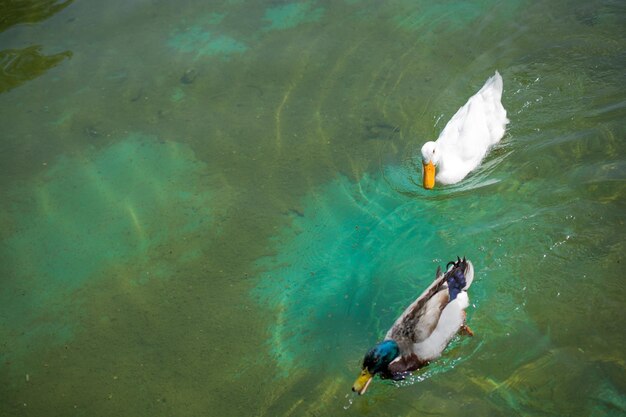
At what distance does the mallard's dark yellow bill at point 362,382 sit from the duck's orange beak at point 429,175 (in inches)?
70.0

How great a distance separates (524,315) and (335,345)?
3.95 ft

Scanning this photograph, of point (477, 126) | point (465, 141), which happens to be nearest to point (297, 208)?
point (465, 141)

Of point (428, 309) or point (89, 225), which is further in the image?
point (89, 225)

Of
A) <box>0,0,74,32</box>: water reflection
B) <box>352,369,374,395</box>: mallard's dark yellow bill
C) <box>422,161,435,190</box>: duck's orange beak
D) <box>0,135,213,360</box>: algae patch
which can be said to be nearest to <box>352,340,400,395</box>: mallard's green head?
<box>352,369,374,395</box>: mallard's dark yellow bill

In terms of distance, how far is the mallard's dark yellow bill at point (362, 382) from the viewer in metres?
3.55

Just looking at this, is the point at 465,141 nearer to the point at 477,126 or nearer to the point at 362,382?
the point at 477,126

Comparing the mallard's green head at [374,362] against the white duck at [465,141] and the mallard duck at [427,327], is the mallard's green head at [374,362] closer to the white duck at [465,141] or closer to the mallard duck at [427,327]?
the mallard duck at [427,327]

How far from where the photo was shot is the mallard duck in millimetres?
3680

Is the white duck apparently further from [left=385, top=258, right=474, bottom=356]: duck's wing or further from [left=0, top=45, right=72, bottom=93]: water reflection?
[left=0, top=45, right=72, bottom=93]: water reflection

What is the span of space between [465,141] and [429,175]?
1.28ft

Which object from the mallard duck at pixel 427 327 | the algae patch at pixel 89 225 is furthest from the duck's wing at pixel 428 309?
the algae patch at pixel 89 225

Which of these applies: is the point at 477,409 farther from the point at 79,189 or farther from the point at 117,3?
the point at 117,3

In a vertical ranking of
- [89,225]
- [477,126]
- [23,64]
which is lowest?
[89,225]

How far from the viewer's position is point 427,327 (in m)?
3.68
